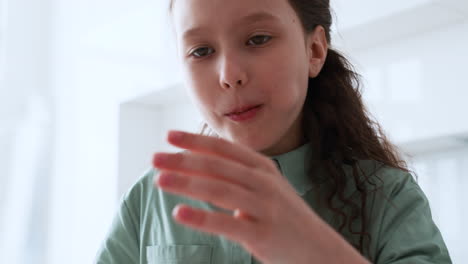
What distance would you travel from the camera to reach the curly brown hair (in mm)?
757

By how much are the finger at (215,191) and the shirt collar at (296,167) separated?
359mm

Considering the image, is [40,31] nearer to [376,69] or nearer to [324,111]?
[376,69]

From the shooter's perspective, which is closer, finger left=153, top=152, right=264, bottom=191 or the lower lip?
finger left=153, top=152, right=264, bottom=191

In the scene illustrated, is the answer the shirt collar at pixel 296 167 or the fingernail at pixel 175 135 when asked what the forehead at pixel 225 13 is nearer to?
the shirt collar at pixel 296 167

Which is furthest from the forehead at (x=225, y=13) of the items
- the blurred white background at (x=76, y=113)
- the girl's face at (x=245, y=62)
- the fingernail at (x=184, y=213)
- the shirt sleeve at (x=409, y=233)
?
the blurred white background at (x=76, y=113)

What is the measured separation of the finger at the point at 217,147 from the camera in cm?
45

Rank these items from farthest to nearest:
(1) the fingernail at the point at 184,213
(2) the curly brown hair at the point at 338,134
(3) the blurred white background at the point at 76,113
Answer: (3) the blurred white background at the point at 76,113 < (2) the curly brown hair at the point at 338,134 < (1) the fingernail at the point at 184,213

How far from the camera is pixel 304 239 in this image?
0.46m

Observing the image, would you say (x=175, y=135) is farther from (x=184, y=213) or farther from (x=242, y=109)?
(x=242, y=109)

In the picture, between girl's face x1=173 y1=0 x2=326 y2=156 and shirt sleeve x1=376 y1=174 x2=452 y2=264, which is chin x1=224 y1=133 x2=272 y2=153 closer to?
girl's face x1=173 y1=0 x2=326 y2=156

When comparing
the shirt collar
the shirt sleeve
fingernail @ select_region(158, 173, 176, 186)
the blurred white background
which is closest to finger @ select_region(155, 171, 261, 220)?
fingernail @ select_region(158, 173, 176, 186)

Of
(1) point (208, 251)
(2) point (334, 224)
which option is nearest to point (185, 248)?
(1) point (208, 251)

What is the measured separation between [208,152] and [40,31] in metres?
1.93

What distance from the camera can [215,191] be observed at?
441 mm
